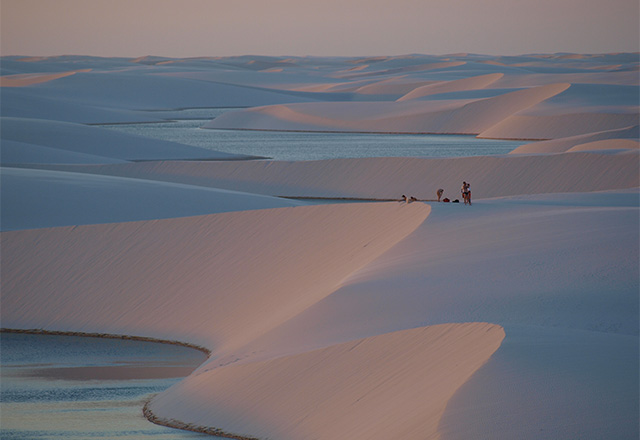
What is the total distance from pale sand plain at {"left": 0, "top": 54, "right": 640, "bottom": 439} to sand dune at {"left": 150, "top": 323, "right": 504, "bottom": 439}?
0.08ft

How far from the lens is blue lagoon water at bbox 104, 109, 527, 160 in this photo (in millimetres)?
43500

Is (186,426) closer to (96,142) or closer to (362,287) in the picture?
(362,287)

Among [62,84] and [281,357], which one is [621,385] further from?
[62,84]

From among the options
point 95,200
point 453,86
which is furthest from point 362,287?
point 453,86

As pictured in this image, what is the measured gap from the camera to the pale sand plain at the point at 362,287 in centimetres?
827

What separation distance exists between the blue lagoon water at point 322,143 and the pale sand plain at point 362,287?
30.0 feet

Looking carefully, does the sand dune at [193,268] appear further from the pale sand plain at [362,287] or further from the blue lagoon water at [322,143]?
the blue lagoon water at [322,143]

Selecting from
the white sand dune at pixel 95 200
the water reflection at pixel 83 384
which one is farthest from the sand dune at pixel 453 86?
the water reflection at pixel 83 384

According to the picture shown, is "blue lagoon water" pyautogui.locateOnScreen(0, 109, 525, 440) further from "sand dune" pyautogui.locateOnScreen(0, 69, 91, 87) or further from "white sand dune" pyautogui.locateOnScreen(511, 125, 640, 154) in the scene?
"sand dune" pyautogui.locateOnScreen(0, 69, 91, 87)

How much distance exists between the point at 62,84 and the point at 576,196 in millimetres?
72610

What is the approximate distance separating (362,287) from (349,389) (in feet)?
10.0

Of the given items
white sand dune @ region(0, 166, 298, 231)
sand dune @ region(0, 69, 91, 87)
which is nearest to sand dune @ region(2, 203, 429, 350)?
white sand dune @ region(0, 166, 298, 231)

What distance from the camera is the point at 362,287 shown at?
12.5 meters

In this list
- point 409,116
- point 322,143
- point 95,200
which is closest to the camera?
point 95,200
